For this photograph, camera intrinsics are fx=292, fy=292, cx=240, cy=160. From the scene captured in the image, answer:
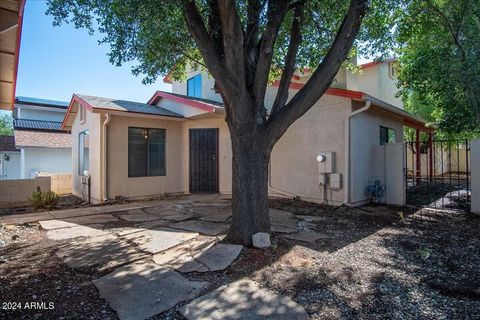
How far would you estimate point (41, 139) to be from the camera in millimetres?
16359

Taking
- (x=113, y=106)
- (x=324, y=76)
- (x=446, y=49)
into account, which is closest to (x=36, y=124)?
(x=113, y=106)

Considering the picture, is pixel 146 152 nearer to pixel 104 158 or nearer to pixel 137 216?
pixel 104 158

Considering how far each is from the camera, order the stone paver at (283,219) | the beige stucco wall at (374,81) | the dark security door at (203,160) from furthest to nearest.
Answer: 1. the beige stucco wall at (374,81)
2. the dark security door at (203,160)
3. the stone paver at (283,219)

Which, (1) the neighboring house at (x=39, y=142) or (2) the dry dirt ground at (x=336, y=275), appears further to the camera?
(1) the neighboring house at (x=39, y=142)

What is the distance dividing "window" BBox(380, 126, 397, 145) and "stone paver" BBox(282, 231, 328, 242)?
19.2 ft

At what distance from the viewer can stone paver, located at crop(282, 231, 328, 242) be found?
4.84 metres

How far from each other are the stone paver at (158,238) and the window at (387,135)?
24.5 feet

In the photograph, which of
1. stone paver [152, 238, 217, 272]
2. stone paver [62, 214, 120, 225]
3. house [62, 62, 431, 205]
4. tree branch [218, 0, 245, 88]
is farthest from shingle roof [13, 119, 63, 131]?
tree branch [218, 0, 245, 88]

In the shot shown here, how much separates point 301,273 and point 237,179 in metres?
1.56

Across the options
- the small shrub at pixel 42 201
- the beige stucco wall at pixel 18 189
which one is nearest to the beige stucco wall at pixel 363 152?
the small shrub at pixel 42 201

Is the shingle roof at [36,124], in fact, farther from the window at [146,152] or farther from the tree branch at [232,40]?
the tree branch at [232,40]

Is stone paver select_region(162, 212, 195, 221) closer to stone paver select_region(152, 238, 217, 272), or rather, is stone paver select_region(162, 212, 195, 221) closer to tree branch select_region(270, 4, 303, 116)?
stone paver select_region(152, 238, 217, 272)

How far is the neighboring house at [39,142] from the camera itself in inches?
614

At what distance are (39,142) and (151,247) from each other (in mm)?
15178
